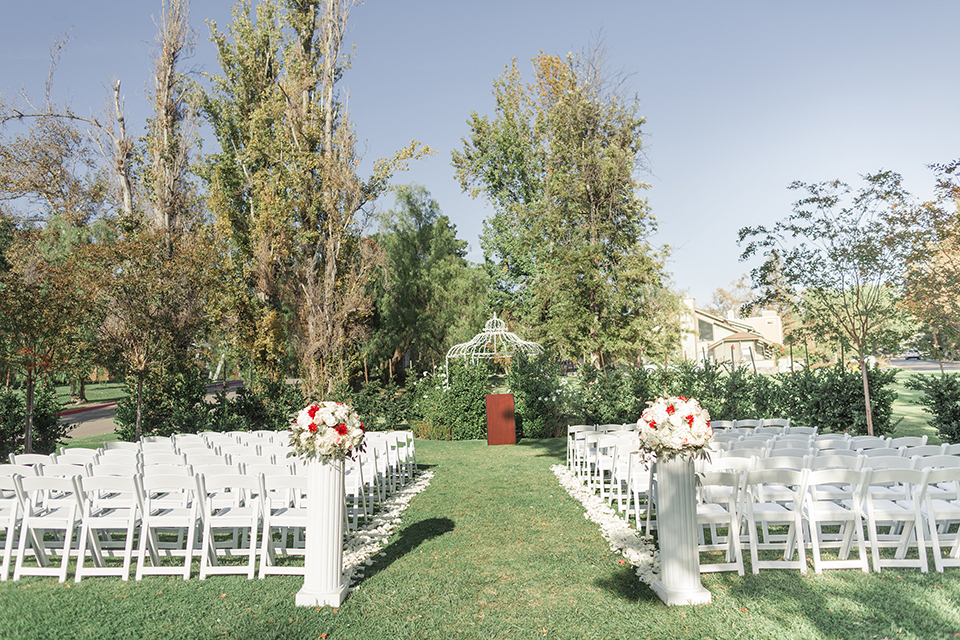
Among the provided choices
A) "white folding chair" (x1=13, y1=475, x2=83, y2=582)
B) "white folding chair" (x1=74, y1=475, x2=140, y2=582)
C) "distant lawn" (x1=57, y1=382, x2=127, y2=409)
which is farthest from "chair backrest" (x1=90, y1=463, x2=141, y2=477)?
"distant lawn" (x1=57, y1=382, x2=127, y2=409)

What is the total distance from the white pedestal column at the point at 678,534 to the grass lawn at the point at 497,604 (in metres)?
0.13

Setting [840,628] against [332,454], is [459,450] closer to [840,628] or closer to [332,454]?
[332,454]

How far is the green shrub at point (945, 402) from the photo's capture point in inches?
379

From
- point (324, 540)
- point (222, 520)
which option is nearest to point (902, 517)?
point (324, 540)

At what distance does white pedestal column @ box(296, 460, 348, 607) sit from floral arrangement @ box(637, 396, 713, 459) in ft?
8.14

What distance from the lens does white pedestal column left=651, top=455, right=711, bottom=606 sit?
4051 millimetres

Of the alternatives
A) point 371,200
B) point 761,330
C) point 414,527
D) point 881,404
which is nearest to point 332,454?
point 414,527

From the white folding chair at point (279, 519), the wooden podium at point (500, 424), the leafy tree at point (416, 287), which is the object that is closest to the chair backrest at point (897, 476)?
the white folding chair at point (279, 519)

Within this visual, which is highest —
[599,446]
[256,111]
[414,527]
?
[256,111]

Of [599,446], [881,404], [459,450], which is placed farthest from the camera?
[459,450]

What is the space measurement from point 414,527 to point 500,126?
25.4 m

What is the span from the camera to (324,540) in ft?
13.9

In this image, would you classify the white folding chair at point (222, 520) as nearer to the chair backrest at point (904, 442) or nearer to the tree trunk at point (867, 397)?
the chair backrest at point (904, 442)

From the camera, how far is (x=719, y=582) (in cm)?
439
